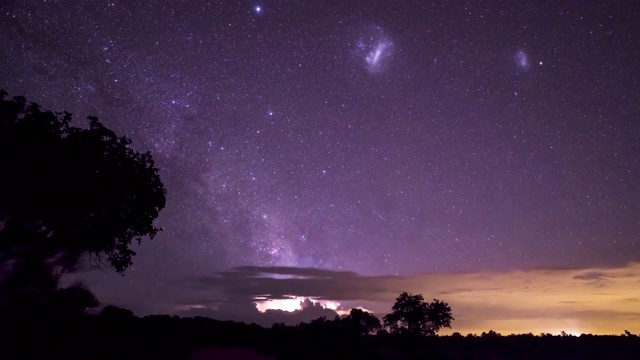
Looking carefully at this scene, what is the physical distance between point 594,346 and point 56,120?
41652 millimetres

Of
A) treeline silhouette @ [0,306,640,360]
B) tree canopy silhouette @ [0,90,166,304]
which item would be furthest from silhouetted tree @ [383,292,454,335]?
tree canopy silhouette @ [0,90,166,304]

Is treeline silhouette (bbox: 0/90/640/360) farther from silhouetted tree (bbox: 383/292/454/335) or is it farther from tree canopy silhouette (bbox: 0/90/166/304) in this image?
silhouetted tree (bbox: 383/292/454/335)

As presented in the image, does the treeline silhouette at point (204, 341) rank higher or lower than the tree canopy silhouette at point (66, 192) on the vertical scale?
lower

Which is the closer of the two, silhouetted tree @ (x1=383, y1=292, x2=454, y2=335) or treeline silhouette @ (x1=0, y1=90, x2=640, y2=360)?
treeline silhouette @ (x1=0, y1=90, x2=640, y2=360)

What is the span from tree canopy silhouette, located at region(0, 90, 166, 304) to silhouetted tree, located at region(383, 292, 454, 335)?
86.5ft

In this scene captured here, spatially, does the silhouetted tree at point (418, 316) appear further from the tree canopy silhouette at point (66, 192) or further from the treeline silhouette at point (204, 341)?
the tree canopy silhouette at point (66, 192)

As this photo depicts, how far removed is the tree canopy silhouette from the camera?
58.8 feet

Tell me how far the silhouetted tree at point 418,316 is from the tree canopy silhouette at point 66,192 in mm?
26357

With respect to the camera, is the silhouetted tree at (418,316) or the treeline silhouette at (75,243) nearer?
the treeline silhouette at (75,243)

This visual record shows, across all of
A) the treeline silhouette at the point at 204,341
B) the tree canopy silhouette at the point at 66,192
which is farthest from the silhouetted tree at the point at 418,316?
the tree canopy silhouette at the point at 66,192

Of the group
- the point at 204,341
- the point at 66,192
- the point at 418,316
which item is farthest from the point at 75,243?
the point at 418,316

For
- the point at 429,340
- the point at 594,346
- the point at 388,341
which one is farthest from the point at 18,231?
the point at 594,346

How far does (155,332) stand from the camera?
22.5 metres

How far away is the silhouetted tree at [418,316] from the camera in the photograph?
41656 millimetres
